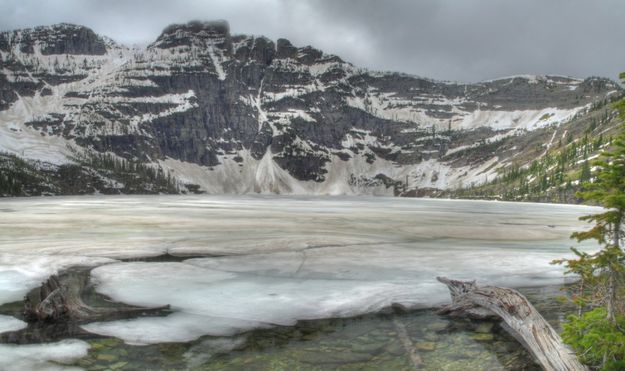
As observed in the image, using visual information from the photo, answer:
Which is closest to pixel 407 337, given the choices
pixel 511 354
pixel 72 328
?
pixel 511 354

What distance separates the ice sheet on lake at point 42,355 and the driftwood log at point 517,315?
28.3 ft

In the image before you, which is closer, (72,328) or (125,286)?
(72,328)

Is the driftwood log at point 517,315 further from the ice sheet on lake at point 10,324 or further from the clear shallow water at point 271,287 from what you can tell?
the ice sheet on lake at point 10,324

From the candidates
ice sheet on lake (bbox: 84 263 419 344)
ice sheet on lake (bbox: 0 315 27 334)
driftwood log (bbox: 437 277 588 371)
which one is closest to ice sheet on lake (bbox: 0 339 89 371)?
ice sheet on lake (bbox: 84 263 419 344)

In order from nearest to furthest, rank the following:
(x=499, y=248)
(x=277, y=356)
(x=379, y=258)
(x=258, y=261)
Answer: (x=277, y=356)
(x=258, y=261)
(x=379, y=258)
(x=499, y=248)

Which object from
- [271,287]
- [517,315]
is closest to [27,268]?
[271,287]

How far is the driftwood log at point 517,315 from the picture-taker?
7.39 metres

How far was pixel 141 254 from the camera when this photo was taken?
66.2 ft

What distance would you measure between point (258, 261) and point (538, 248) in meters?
16.8

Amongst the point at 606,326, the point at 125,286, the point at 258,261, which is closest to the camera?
the point at 606,326

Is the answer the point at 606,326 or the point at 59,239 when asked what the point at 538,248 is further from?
the point at 59,239

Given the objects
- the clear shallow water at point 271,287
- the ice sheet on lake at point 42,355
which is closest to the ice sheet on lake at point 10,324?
the clear shallow water at point 271,287

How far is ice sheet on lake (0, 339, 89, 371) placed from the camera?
7.42 meters

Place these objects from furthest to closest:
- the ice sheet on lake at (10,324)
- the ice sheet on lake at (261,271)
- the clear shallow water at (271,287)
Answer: the ice sheet on lake at (261,271), the ice sheet on lake at (10,324), the clear shallow water at (271,287)
